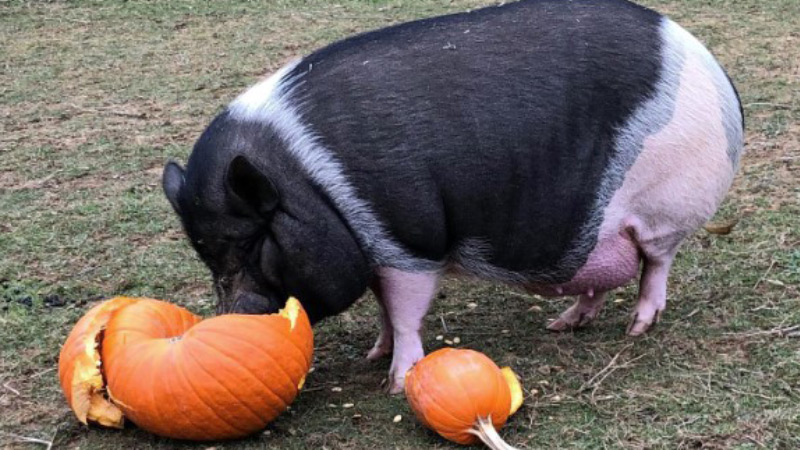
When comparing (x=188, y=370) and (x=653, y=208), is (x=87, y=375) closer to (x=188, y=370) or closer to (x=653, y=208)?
(x=188, y=370)

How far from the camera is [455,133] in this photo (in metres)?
4.00

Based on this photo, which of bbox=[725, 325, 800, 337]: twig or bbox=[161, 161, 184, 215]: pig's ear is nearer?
bbox=[161, 161, 184, 215]: pig's ear

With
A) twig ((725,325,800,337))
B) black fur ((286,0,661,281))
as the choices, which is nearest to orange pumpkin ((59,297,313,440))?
black fur ((286,0,661,281))

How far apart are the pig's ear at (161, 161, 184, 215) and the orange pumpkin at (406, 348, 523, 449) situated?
3.45 ft

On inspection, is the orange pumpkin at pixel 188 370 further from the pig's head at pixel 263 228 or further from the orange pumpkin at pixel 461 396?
the orange pumpkin at pixel 461 396

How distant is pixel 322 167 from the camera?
12.9 feet

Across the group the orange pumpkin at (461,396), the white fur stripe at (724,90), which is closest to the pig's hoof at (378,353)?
the orange pumpkin at (461,396)

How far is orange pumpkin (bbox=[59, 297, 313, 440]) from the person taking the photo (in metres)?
3.71

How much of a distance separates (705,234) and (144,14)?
6925mm

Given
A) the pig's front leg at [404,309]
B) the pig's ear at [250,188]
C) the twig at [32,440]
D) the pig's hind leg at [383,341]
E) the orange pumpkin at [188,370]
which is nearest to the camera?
the orange pumpkin at [188,370]

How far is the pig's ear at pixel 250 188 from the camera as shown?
3.84 metres

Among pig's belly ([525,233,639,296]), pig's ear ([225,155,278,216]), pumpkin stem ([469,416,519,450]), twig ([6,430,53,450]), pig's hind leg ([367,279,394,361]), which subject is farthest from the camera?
pig's hind leg ([367,279,394,361])

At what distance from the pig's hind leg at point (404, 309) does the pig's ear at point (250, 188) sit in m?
0.48

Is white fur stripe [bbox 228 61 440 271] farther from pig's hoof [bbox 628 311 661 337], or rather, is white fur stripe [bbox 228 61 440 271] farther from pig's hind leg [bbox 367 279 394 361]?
pig's hoof [bbox 628 311 661 337]
